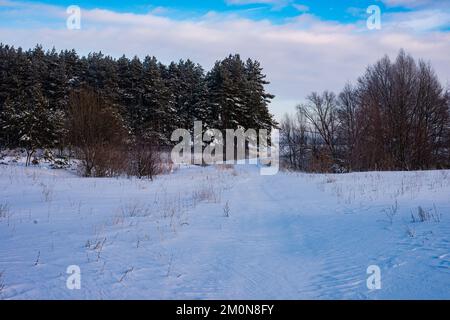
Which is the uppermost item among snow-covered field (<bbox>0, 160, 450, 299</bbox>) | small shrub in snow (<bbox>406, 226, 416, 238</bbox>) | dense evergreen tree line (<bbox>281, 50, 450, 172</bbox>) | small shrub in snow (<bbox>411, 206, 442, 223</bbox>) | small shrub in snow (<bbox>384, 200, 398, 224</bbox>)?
dense evergreen tree line (<bbox>281, 50, 450, 172</bbox>)

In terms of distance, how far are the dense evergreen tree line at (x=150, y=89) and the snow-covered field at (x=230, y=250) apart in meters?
34.6

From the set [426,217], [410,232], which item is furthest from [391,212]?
[410,232]

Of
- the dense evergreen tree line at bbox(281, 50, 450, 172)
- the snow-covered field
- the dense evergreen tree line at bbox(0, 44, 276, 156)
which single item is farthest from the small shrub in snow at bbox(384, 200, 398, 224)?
the dense evergreen tree line at bbox(0, 44, 276, 156)

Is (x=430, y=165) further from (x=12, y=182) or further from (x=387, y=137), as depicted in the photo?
(x=12, y=182)

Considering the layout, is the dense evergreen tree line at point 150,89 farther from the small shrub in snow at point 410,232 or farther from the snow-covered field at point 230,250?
the small shrub in snow at point 410,232

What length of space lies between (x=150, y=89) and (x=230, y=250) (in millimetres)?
42648

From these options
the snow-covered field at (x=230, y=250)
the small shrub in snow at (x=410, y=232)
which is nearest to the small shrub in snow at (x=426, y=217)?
the snow-covered field at (x=230, y=250)

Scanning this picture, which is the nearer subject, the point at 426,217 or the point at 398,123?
the point at 426,217

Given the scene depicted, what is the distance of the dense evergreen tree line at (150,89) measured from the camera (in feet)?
138

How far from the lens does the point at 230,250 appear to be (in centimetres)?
425

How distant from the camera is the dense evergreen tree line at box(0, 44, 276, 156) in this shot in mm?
42188

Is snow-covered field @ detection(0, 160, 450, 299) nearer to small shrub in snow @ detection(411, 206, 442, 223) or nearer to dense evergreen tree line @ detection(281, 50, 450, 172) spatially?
small shrub in snow @ detection(411, 206, 442, 223)

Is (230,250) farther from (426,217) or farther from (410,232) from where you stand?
(426,217)

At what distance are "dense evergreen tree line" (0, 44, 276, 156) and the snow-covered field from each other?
1362 inches
